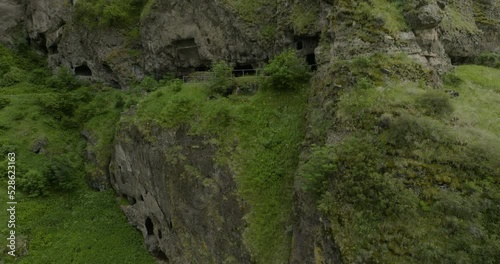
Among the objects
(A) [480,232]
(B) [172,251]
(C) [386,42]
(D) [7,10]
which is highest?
(D) [7,10]

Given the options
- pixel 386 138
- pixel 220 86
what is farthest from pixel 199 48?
pixel 386 138

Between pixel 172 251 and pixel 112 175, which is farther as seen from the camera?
pixel 112 175

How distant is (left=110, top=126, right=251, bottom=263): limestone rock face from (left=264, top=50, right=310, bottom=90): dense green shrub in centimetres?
568

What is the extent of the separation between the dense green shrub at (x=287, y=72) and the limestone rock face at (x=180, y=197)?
5680mm

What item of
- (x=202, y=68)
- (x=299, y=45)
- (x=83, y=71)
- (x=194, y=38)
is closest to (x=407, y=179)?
(x=299, y=45)

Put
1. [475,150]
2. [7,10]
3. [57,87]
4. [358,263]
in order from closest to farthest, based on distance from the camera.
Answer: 1. [358,263]
2. [475,150]
3. [57,87]
4. [7,10]

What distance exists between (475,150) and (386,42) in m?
7.89

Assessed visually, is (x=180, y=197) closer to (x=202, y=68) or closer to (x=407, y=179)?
(x=407, y=179)

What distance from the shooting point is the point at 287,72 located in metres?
19.8

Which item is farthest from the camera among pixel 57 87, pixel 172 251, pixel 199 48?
pixel 57 87

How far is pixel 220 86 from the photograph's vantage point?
71.5 feet

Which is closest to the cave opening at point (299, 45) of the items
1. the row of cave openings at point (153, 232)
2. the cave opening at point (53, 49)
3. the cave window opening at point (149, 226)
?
the row of cave openings at point (153, 232)

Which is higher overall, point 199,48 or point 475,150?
point 199,48

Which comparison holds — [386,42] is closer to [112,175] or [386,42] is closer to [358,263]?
[358,263]
